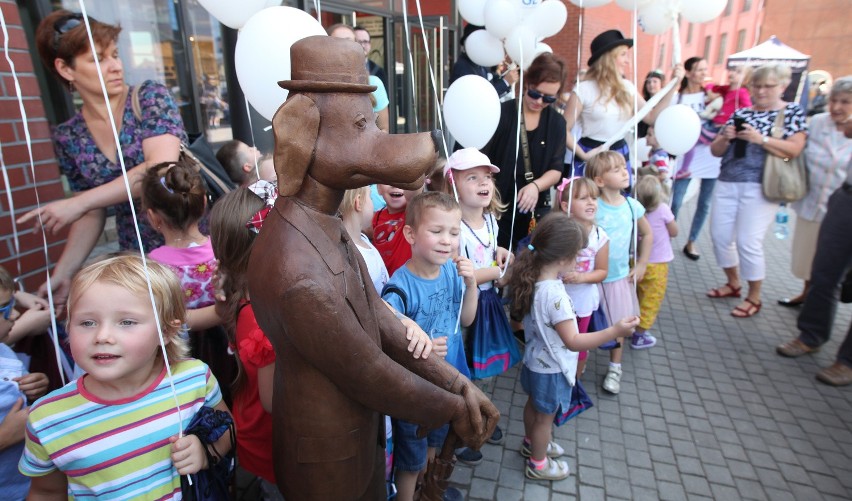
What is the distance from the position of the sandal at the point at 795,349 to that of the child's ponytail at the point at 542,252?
2.51 m

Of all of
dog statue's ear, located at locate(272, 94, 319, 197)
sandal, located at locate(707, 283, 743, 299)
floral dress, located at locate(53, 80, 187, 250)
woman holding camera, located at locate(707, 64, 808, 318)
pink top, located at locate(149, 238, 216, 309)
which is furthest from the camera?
sandal, located at locate(707, 283, 743, 299)

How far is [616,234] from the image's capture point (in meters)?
3.26

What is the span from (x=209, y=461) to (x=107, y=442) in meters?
0.26

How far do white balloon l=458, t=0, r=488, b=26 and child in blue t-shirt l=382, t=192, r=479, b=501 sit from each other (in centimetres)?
236

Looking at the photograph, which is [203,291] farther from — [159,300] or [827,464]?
[827,464]

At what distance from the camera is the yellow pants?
3846 mm

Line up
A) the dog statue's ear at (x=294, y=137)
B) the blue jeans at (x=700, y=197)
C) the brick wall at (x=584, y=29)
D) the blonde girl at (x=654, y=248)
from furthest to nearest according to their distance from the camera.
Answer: the brick wall at (x=584, y=29) → the blue jeans at (x=700, y=197) → the blonde girl at (x=654, y=248) → the dog statue's ear at (x=294, y=137)

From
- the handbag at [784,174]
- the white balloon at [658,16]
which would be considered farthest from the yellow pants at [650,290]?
the white balloon at [658,16]

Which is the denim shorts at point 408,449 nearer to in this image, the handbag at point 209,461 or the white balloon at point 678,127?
the handbag at point 209,461

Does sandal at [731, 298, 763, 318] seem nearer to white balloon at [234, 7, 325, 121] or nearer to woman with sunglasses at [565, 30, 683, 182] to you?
woman with sunglasses at [565, 30, 683, 182]

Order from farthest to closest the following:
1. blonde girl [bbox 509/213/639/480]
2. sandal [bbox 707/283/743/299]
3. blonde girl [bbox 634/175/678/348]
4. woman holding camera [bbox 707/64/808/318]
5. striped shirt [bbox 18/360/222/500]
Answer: sandal [bbox 707/283/743/299]
woman holding camera [bbox 707/64/808/318]
blonde girl [bbox 634/175/678/348]
blonde girl [bbox 509/213/639/480]
striped shirt [bbox 18/360/222/500]

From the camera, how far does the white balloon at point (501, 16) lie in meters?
3.26

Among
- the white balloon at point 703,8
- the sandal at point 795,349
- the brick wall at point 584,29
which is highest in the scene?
the brick wall at point 584,29

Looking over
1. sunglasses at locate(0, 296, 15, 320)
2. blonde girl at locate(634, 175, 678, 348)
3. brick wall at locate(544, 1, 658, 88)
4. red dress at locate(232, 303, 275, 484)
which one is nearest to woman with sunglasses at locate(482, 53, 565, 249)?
blonde girl at locate(634, 175, 678, 348)
